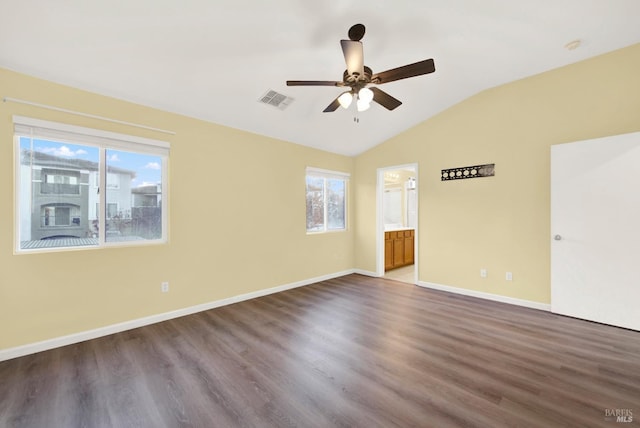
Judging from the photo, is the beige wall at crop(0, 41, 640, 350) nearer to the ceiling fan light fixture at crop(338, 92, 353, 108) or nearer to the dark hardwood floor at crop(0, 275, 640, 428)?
the dark hardwood floor at crop(0, 275, 640, 428)

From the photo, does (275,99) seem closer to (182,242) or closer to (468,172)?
(182,242)

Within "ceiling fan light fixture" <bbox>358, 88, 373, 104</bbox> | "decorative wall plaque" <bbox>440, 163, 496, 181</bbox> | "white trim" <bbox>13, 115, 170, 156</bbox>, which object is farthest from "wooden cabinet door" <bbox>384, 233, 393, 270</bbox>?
"white trim" <bbox>13, 115, 170, 156</bbox>

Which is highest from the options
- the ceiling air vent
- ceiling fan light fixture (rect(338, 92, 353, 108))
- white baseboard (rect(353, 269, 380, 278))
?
the ceiling air vent

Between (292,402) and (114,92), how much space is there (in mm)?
3456

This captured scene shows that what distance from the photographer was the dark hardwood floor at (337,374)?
5.58 feet

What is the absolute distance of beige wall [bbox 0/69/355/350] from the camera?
2453 millimetres

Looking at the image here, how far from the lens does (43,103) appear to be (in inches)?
100

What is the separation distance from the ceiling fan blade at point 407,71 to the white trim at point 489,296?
11.0 feet

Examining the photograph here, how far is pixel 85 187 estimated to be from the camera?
9.27 feet

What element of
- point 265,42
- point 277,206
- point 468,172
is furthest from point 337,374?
point 468,172

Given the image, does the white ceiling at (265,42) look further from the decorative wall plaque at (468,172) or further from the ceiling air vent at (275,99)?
the decorative wall plaque at (468,172)

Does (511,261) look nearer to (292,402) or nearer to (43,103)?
(292,402)

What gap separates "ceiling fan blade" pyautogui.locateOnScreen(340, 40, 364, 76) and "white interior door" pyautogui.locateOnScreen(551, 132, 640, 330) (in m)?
2.89

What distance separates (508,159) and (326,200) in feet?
9.96
